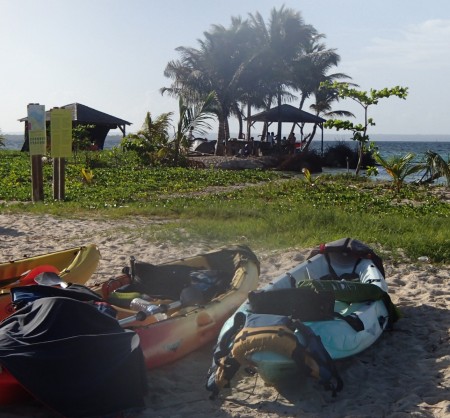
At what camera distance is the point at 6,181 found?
18562mm

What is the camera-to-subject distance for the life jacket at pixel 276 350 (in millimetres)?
4586

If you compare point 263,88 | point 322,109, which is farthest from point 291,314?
point 322,109

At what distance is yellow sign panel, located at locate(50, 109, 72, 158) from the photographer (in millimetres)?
14359

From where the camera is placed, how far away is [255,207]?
1277cm

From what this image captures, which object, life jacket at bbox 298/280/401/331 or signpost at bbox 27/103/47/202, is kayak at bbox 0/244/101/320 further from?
signpost at bbox 27/103/47/202

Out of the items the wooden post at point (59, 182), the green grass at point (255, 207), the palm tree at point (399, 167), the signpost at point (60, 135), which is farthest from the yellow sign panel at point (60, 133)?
the palm tree at point (399, 167)

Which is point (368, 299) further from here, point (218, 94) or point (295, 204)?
point (218, 94)

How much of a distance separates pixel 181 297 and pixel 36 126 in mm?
8771

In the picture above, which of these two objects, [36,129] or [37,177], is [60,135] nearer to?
[36,129]

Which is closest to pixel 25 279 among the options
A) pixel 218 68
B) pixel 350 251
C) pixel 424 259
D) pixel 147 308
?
pixel 147 308

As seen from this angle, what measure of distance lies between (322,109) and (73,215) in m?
31.6

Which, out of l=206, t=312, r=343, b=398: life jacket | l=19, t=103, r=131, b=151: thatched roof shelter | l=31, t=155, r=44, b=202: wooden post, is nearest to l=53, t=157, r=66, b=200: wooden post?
l=31, t=155, r=44, b=202: wooden post

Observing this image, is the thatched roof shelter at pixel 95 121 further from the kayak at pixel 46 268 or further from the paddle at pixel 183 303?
the paddle at pixel 183 303

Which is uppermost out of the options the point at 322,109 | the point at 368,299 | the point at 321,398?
the point at 322,109
